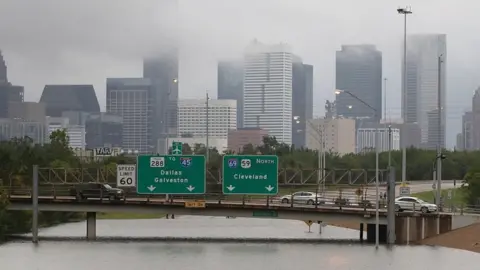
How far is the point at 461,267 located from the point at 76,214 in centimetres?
7555

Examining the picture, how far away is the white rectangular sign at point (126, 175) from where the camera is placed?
78312mm

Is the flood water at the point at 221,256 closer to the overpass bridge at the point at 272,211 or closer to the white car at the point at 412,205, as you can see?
the overpass bridge at the point at 272,211

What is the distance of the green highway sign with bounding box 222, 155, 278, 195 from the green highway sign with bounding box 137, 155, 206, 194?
79.7 inches

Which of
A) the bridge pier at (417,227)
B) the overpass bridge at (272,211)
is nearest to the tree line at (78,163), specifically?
the overpass bridge at (272,211)

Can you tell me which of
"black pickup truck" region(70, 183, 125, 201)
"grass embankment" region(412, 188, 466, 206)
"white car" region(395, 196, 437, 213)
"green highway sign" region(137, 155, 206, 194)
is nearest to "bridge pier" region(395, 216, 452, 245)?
"white car" region(395, 196, 437, 213)

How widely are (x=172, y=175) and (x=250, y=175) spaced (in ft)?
18.8

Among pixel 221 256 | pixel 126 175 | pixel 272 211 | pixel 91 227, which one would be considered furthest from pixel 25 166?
pixel 221 256

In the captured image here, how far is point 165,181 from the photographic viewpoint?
76.7m

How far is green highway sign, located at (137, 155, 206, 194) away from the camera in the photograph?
76.6m

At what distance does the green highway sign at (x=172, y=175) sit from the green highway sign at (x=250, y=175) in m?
2.02

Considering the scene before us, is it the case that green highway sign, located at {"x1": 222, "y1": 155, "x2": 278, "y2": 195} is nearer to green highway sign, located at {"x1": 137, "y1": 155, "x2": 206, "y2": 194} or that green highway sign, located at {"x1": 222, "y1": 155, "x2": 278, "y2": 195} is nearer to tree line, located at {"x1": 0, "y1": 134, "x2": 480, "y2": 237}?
green highway sign, located at {"x1": 137, "y1": 155, "x2": 206, "y2": 194}

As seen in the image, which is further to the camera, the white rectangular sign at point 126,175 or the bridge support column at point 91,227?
the bridge support column at point 91,227

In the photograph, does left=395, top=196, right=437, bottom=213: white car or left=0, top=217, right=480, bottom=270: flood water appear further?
left=395, top=196, right=437, bottom=213: white car

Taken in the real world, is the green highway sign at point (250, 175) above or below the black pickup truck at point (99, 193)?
above
